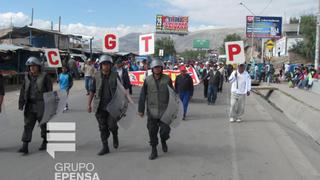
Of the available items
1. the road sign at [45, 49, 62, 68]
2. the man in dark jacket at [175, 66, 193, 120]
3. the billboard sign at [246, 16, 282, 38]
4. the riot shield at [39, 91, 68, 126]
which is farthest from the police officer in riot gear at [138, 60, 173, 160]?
the billboard sign at [246, 16, 282, 38]

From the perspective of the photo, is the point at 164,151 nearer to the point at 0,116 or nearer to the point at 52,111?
the point at 52,111

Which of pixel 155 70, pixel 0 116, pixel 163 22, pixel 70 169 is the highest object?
pixel 163 22

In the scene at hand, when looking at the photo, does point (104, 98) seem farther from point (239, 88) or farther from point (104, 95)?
point (239, 88)

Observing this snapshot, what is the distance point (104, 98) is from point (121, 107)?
13.8 inches

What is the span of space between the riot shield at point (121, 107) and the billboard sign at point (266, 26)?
49825mm

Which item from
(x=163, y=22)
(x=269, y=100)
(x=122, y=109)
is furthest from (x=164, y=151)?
(x=163, y=22)

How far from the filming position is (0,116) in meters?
9.35

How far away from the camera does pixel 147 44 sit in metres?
15.3

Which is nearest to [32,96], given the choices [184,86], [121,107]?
[121,107]

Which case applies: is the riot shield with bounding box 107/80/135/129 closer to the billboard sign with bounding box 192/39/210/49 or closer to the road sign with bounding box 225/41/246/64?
the road sign with bounding box 225/41/246/64

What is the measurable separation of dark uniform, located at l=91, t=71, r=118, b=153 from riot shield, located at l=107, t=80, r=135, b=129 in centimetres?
8

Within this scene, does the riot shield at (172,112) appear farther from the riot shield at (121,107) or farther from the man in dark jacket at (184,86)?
the man in dark jacket at (184,86)

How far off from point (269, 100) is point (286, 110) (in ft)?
19.0

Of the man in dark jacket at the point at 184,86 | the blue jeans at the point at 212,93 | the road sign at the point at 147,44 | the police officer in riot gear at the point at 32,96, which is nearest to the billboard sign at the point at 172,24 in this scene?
the blue jeans at the point at 212,93
